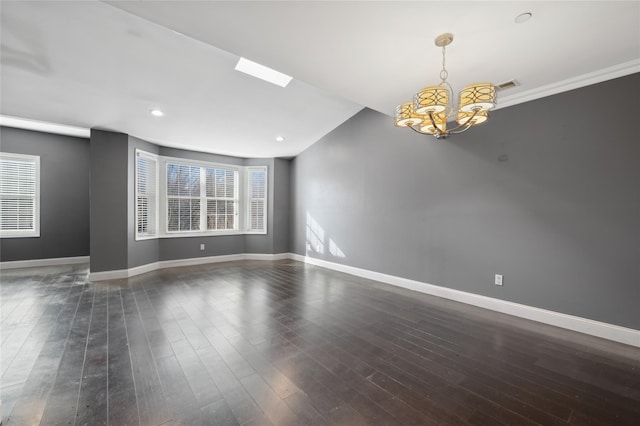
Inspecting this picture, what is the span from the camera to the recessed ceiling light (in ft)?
10.6

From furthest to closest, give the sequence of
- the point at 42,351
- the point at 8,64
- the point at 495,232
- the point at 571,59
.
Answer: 1. the point at 495,232
2. the point at 8,64
3. the point at 571,59
4. the point at 42,351

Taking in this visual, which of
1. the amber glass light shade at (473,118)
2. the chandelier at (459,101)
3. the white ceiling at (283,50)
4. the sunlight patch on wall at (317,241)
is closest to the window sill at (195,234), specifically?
the sunlight patch on wall at (317,241)

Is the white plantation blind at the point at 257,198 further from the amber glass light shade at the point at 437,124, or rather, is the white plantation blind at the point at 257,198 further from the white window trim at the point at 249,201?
the amber glass light shade at the point at 437,124

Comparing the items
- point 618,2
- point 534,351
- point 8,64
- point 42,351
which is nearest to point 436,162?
point 618,2

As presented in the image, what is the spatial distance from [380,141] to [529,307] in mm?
3145

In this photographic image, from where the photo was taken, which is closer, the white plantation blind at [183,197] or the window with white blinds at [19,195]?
the window with white blinds at [19,195]

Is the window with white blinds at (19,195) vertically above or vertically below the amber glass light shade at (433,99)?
below

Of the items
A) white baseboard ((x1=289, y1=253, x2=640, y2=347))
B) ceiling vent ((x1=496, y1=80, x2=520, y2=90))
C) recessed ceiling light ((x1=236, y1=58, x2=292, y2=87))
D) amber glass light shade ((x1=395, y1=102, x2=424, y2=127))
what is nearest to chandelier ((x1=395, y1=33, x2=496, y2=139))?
amber glass light shade ((x1=395, y1=102, x2=424, y2=127))

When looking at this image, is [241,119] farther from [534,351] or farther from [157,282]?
[534,351]

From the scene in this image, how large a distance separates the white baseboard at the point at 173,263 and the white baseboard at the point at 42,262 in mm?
2129

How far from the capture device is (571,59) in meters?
2.44

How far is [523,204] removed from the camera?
3.08 meters

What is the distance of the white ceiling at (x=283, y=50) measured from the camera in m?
1.95

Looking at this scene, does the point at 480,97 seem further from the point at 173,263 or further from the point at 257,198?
the point at 173,263
